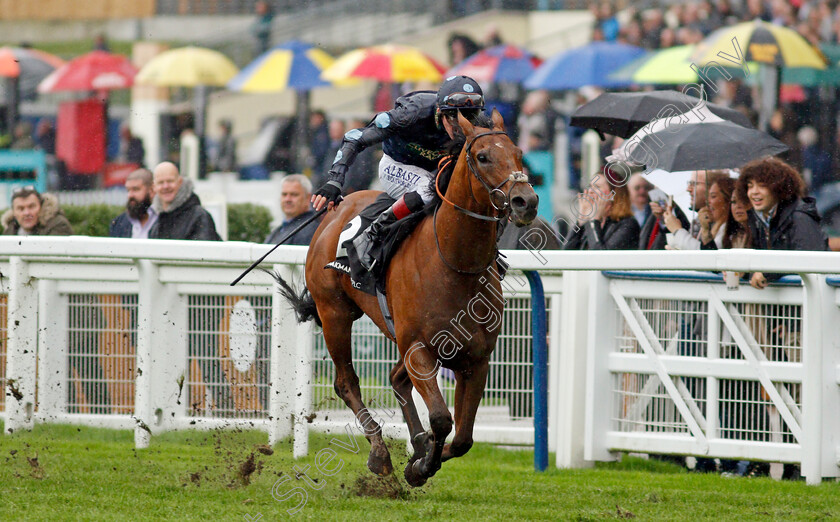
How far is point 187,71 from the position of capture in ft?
55.6

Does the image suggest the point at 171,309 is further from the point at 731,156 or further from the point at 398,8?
the point at 398,8

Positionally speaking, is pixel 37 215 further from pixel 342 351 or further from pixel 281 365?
pixel 342 351

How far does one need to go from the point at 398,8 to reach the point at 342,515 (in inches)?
815

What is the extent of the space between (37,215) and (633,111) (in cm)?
449

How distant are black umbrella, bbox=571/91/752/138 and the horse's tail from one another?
2480 millimetres

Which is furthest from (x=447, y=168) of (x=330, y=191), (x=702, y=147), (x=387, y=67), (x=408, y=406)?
(x=387, y=67)

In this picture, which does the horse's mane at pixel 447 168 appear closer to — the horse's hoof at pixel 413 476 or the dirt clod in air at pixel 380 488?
the horse's hoof at pixel 413 476

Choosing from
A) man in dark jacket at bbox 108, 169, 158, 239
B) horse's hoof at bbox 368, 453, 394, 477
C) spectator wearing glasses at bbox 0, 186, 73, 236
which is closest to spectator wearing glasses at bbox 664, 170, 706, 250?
horse's hoof at bbox 368, 453, 394, 477

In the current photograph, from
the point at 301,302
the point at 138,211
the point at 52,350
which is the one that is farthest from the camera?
the point at 138,211

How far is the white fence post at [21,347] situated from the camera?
7348 millimetres

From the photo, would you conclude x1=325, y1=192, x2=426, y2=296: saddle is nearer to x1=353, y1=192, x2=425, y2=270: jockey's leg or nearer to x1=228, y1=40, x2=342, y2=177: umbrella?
x1=353, y1=192, x2=425, y2=270: jockey's leg

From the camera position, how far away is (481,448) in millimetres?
7648

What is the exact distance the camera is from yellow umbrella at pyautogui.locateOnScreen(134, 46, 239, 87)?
658 inches

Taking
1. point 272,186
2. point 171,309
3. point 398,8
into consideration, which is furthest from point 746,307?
point 398,8
